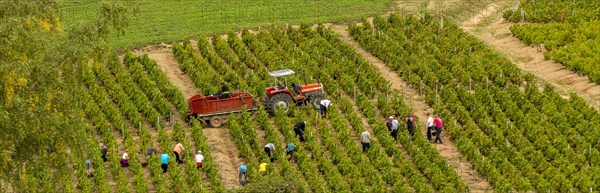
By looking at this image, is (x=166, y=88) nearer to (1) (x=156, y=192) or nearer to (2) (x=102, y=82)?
(2) (x=102, y=82)

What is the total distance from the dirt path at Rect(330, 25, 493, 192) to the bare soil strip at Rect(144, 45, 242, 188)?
597 centimetres

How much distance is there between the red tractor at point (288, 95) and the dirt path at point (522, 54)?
810cm

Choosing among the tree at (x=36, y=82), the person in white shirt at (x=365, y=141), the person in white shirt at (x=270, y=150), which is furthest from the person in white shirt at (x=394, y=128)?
the tree at (x=36, y=82)

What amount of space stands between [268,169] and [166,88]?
8.74 meters

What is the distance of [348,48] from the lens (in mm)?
52594

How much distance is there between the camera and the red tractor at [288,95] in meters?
46.0

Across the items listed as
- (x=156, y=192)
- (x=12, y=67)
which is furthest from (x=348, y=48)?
(x=12, y=67)

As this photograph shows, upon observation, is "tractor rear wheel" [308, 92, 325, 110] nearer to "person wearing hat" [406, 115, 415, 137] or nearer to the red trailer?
the red trailer

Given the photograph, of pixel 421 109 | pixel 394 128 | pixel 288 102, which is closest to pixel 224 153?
pixel 288 102

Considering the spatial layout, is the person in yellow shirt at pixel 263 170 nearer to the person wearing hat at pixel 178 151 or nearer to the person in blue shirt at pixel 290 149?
the person in blue shirt at pixel 290 149

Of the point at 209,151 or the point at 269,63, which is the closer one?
the point at 209,151

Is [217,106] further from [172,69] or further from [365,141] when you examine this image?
[172,69]

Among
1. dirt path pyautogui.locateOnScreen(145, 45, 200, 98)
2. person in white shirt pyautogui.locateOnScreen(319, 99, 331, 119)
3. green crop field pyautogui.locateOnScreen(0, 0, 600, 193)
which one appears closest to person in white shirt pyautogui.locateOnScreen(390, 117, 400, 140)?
green crop field pyautogui.locateOnScreen(0, 0, 600, 193)

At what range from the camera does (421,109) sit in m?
47.3
